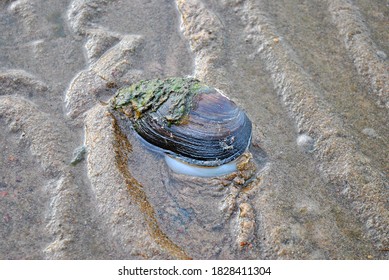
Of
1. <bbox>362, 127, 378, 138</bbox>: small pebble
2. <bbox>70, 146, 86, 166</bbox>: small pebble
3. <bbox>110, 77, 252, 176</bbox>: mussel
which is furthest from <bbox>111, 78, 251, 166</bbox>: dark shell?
<bbox>362, 127, 378, 138</bbox>: small pebble

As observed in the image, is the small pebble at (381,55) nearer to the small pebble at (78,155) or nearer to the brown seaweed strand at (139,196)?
the brown seaweed strand at (139,196)

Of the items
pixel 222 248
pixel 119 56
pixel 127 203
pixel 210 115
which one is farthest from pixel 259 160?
pixel 119 56

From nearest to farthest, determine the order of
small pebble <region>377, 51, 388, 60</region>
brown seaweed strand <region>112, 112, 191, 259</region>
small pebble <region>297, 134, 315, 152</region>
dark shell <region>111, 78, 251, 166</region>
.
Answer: brown seaweed strand <region>112, 112, 191, 259</region> → dark shell <region>111, 78, 251, 166</region> → small pebble <region>297, 134, 315, 152</region> → small pebble <region>377, 51, 388, 60</region>

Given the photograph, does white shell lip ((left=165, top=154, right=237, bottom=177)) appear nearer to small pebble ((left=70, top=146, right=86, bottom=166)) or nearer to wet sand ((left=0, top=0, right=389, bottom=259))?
wet sand ((left=0, top=0, right=389, bottom=259))

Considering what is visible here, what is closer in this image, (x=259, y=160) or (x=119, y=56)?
(x=259, y=160)

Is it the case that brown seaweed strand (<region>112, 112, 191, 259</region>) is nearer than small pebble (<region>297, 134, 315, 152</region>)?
Yes

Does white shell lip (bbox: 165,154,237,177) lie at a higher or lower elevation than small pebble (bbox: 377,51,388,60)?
lower

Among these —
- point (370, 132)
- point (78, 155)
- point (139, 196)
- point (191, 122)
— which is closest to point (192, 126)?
point (191, 122)

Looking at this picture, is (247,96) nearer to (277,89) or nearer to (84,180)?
(277,89)

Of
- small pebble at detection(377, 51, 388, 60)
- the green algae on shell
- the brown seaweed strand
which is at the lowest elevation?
the brown seaweed strand
